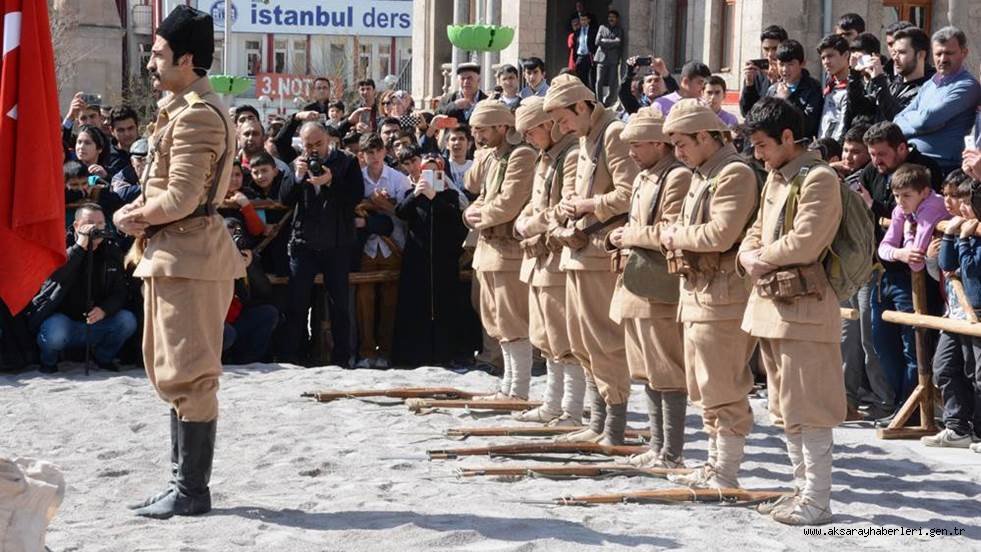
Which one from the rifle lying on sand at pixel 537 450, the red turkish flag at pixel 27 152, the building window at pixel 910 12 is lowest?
the rifle lying on sand at pixel 537 450

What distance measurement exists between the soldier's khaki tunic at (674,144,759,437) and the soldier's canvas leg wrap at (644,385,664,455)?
0.75m

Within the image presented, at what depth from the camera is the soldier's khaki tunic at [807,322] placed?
701cm

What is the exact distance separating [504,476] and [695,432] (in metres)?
1.95

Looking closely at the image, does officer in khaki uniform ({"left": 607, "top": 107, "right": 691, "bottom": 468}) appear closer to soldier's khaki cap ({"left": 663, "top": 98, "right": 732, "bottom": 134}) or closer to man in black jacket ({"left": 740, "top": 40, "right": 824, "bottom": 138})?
soldier's khaki cap ({"left": 663, "top": 98, "right": 732, "bottom": 134})

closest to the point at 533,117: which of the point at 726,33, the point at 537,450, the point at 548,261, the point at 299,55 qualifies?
the point at 548,261

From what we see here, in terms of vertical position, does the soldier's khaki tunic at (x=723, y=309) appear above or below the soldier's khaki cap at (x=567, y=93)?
below

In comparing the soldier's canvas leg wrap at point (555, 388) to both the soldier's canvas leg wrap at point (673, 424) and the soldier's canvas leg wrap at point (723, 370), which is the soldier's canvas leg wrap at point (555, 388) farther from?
the soldier's canvas leg wrap at point (723, 370)

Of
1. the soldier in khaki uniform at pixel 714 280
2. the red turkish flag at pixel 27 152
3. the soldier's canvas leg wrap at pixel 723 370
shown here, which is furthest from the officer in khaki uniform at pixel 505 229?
the red turkish flag at pixel 27 152

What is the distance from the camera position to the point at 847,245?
7.14 metres

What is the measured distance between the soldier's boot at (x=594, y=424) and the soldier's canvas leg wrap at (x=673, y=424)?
84cm

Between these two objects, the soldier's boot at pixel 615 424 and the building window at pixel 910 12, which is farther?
the building window at pixel 910 12

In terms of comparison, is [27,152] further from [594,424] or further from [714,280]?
[594,424]

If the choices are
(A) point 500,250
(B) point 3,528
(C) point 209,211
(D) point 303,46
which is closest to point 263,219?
(A) point 500,250

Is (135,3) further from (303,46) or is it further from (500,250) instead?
(500,250)
